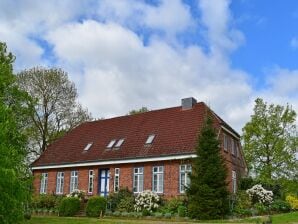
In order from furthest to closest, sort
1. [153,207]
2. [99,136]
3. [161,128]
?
[99,136], [161,128], [153,207]

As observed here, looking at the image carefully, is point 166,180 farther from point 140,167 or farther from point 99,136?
point 99,136

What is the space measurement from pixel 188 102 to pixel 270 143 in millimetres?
8738

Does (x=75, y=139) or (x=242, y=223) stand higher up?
(x=75, y=139)

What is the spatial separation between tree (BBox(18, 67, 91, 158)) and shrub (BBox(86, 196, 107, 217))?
52.2 feet

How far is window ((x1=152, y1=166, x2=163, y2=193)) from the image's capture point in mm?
28078

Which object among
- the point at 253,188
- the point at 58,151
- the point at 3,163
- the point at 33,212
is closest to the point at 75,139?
the point at 58,151

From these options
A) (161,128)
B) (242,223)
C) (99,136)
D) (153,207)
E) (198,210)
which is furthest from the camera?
(99,136)

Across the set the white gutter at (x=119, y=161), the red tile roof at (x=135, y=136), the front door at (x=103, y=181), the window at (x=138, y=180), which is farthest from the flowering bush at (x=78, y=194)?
the window at (x=138, y=180)

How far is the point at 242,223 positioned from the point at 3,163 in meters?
13.5

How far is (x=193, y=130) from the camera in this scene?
28484 mm

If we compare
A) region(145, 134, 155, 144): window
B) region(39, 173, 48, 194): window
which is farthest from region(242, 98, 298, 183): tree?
region(39, 173, 48, 194): window

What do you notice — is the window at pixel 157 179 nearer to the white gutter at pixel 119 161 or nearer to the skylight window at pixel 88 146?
the white gutter at pixel 119 161

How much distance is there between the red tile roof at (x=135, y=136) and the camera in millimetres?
28453

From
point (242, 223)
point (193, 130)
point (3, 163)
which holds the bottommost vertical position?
point (242, 223)
